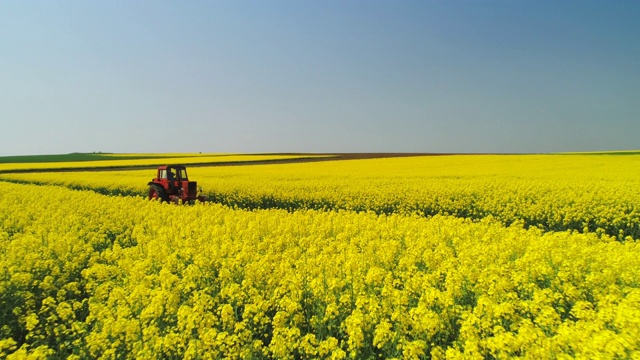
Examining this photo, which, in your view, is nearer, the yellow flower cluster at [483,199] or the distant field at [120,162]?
the yellow flower cluster at [483,199]

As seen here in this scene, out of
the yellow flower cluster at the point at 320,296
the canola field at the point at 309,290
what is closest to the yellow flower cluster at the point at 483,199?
the canola field at the point at 309,290

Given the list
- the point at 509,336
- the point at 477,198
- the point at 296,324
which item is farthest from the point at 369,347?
the point at 477,198

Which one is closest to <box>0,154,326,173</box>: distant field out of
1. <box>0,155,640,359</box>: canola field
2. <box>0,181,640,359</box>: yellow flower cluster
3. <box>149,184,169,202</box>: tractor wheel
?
<box>149,184,169,202</box>: tractor wheel

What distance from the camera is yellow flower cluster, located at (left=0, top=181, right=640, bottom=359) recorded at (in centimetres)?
349

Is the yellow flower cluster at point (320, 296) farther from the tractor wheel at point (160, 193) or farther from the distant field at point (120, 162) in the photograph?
the distant field at point (120, 162)

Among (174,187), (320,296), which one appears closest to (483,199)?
(320,296)

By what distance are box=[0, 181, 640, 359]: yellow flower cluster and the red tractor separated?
19.8 feet

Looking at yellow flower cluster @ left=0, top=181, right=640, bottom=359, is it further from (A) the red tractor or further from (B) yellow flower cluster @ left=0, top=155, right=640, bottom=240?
(A) the red tractor

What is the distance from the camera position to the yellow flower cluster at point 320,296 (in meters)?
3.49

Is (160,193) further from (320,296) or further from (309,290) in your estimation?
Answer: (320,296)

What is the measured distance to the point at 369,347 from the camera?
3.76 m

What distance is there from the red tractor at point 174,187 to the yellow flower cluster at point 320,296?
6024 mm

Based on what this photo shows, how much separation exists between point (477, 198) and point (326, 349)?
1371cm

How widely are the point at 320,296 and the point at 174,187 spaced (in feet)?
43.9
